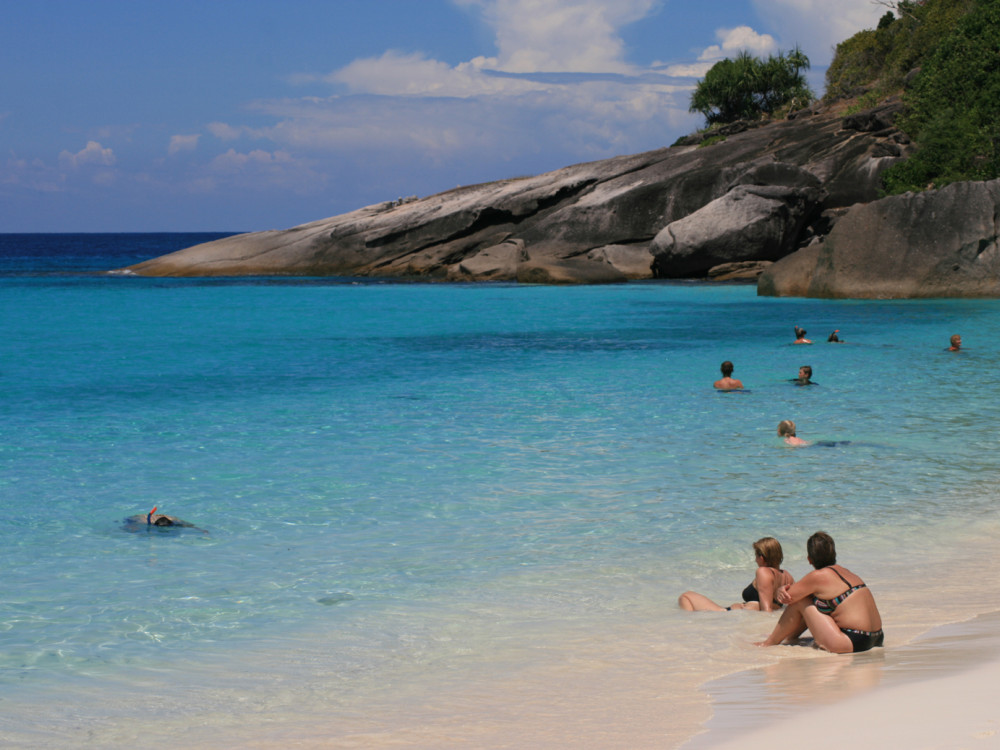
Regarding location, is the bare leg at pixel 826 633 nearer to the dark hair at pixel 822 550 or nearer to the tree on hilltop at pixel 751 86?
the dark hair at pixel 822 550

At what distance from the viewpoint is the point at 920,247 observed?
96.1 feet

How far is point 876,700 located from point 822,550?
1424mm

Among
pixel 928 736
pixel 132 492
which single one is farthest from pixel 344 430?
pixel 928 736

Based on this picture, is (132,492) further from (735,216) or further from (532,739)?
(735,216)

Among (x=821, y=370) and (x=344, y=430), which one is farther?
(x=821, y=370)

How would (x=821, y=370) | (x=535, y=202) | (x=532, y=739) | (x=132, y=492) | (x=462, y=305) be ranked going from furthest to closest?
(x=535, y=202) < (x=462, y=305) < (x=821, y=370) < (x=132, y=492) < (x=532, y=739)

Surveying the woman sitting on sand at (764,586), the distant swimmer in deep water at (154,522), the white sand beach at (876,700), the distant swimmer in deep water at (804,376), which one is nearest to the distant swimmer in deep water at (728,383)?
the distant swimmer in deep water at (804,376)

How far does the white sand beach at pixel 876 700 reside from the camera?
4.02 meters

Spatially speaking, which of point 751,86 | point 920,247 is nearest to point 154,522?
point 920,247

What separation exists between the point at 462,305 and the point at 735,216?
12390 millimetres

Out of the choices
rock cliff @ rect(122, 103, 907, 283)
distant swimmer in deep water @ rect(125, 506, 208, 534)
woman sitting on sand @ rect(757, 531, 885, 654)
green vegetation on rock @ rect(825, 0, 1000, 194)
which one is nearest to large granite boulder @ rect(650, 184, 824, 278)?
rock cliff @ rect(122, 103, 907, 283)

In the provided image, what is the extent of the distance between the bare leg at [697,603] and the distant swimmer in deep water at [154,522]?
4213mm

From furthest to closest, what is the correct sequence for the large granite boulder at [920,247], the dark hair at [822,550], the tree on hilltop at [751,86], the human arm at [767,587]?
the tree on hilltop at [751,86] → the large granite boulder at [920,247] → the human arm at [767,587] → the dark hair at [822,550]

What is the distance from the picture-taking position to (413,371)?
18297mm
